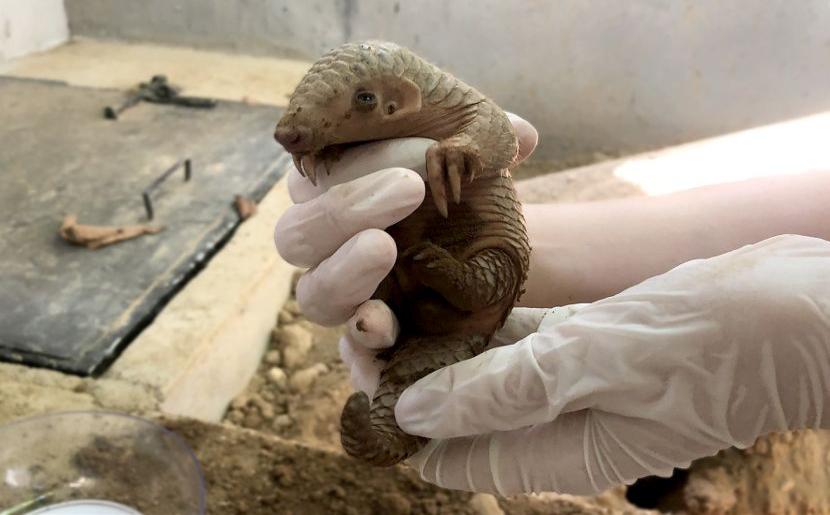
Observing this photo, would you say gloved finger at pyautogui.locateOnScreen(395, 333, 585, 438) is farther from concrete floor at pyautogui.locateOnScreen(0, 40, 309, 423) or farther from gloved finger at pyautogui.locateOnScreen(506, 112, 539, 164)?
concrete floor at pyautogui.locateOnScreen(0, 40, 309, 423)

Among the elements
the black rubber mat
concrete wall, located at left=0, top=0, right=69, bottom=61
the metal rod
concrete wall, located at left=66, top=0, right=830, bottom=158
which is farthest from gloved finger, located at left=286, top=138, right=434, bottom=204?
concrete wall, located at left=0, top=0, right=69, bottom=61

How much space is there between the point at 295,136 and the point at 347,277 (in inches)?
10.5

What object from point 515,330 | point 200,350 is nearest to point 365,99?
point 515,330

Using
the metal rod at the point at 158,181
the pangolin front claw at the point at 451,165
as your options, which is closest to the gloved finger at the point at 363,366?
the pangolin front claw at the point at 451,165

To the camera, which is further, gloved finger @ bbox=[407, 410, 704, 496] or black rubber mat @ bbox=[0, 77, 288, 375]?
black rubber mat @ bbox=[0, 77, 288, 375]

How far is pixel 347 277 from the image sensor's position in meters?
1.28

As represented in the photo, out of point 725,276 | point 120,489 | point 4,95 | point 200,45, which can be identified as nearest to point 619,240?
point 725,276

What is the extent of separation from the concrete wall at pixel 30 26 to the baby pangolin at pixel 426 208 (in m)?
3.70

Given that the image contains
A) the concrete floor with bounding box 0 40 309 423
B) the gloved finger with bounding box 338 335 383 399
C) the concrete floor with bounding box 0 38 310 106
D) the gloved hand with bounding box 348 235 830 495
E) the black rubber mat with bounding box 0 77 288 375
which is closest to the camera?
the gloved hand with bounding box 348 235 830 495

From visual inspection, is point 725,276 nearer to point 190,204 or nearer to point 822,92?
point 190,204

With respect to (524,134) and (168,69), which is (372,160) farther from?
(168,69)

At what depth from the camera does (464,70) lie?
4.57m

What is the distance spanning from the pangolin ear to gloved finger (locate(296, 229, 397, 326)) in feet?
0.66

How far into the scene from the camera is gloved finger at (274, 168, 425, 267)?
47.2 inches
